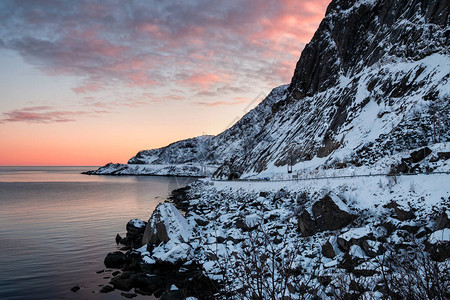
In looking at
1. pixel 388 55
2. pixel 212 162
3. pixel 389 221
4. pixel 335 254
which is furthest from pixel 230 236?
pixel 212 162

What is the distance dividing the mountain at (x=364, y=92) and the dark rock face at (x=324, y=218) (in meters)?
13.6

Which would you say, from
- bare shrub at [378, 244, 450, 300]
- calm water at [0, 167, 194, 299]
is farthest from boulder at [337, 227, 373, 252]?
calm water at [0, 167, 194, 299]

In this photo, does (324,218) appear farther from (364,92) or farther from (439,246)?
(364,92)

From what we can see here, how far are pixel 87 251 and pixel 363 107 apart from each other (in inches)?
1483

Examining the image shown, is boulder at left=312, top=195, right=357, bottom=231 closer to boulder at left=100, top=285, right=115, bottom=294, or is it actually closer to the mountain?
boulder at left=100, top=285, right=115, bottom=294

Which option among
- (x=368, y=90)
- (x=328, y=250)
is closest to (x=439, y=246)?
(x=328, y=250)

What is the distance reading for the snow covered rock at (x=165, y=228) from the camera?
60.4 feet

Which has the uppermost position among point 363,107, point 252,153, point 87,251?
point 363,107

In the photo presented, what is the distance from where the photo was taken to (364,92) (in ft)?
142

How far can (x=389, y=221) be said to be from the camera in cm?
1375

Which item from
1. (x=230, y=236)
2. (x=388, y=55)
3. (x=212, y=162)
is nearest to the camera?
(x=230, y=236)

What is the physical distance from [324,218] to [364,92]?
33.9 meters

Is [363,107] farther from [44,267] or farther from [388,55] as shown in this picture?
[44,267]

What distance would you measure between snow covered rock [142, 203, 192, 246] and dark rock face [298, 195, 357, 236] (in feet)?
23.9
